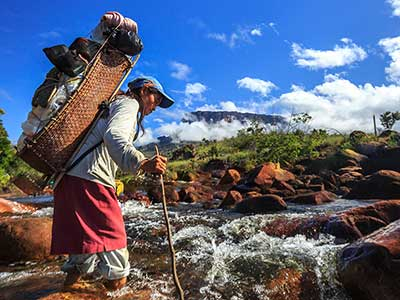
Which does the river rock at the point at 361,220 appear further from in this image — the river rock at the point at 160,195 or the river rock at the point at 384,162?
the river rock at the point at 384,162

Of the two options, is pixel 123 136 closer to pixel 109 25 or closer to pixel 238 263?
pixel 109 25

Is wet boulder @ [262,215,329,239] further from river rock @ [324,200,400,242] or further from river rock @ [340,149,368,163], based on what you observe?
river rock @ [340,149,368,163]

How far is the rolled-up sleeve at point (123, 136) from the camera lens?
2.35 m

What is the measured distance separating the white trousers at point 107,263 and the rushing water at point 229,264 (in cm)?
83

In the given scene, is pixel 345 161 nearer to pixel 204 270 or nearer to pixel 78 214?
pixel 204 270

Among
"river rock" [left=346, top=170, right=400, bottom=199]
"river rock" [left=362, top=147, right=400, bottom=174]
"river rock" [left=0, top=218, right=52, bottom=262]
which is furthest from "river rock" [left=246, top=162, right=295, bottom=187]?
"river rock" [left=0, top=218, right=52, bottom=262]

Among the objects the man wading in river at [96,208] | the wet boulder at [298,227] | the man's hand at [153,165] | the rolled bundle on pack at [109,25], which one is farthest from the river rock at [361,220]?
the rolled bundle on pack at [109,25]

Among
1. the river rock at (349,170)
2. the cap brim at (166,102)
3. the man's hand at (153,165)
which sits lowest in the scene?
the river rock at (349,170)

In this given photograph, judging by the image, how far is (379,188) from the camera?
11062mm

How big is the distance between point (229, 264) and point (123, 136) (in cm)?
264

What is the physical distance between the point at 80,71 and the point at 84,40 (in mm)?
290

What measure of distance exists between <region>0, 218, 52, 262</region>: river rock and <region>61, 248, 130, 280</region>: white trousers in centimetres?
262

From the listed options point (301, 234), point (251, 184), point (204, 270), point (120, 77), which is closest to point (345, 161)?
point (251, 184)

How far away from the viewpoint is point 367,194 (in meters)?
11.2
